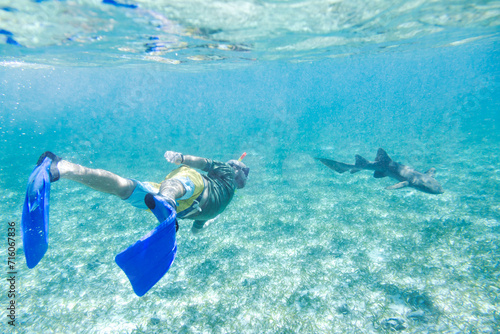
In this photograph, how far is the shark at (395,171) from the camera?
27.0 ft

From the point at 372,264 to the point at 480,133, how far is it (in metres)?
25.0

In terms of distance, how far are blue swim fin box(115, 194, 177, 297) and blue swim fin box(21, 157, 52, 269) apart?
4.26ft

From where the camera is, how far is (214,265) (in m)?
6.09

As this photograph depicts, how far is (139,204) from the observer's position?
11.9 ft

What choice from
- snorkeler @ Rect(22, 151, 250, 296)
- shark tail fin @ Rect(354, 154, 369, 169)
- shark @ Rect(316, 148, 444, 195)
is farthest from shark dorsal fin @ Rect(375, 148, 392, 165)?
snorkeler @ Rect(22, 151, 250, 296)

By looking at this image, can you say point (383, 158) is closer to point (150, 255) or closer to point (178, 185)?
point (178, 185)

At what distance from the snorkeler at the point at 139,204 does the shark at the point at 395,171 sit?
18.3 ft

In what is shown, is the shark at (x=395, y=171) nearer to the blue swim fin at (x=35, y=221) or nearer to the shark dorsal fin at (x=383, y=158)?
the shark dorsal fin at (x=383, y=158)

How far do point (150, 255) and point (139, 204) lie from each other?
A: 4.91ft

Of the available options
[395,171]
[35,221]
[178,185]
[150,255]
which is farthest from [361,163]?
Answer: [35,221]

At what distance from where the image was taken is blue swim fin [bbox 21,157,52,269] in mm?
2633

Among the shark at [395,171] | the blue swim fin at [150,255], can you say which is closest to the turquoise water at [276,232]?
the shark at [395,171]

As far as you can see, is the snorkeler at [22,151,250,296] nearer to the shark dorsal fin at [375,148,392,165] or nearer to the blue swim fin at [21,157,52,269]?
the blue swim fin at [21,157,52,269]

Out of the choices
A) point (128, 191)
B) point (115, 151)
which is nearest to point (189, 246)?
point (128, 191)
